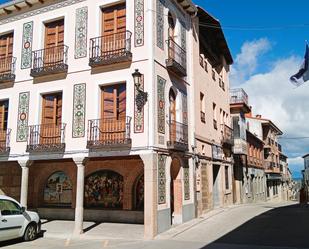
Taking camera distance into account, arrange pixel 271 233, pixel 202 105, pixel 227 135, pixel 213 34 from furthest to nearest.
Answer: pixel 227 135, pixel 213 34, pixel 202 105, pixel 271 233

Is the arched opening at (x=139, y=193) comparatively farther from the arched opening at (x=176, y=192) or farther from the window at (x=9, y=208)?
the window at (x=9, y=208)

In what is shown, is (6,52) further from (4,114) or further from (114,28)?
(114,28)

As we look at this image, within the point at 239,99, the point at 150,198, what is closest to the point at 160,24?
the point at 150,198

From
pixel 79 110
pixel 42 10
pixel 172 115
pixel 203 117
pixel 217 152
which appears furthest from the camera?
pixel 217 152

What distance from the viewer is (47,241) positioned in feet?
41.4

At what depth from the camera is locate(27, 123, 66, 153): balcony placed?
14.9 meters

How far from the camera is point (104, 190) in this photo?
55.9 feet

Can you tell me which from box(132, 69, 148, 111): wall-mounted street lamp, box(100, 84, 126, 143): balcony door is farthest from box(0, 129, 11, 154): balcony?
box(132, 69, 148, 111): wall-mounted street lamp

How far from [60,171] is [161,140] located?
6480mm

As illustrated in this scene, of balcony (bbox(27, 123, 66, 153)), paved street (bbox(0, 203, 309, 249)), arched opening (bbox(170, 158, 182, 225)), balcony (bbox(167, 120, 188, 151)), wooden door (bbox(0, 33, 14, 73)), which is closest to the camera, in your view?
paved street (bbox(0, 203, 309, 249))

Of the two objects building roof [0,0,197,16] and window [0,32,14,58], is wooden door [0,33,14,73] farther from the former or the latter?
building roof [0,0,197,16]

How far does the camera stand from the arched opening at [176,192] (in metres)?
15.6

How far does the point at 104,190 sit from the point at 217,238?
6282mm

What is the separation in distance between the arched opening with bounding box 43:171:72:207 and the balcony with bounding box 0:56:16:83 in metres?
4.86
